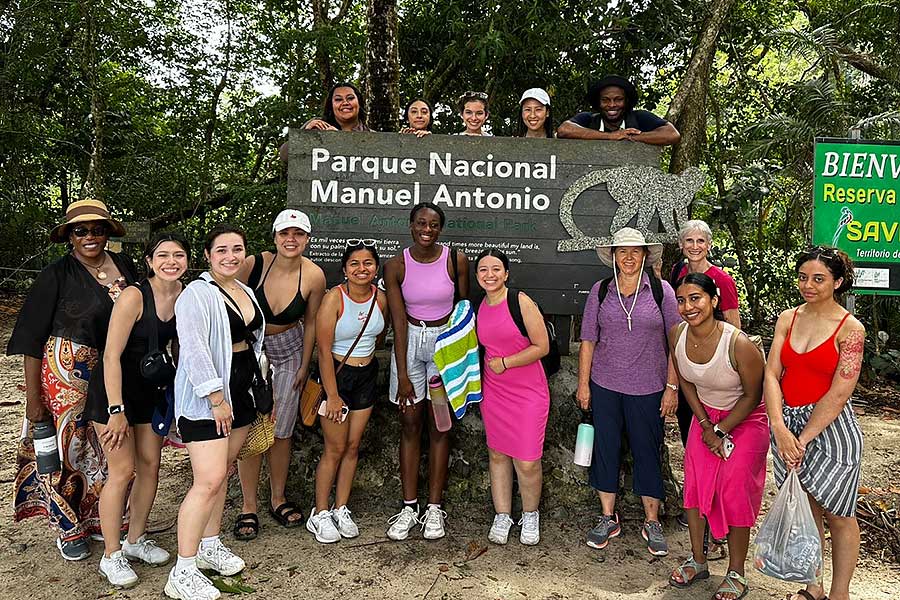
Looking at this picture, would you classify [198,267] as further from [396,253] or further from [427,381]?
[427,381]

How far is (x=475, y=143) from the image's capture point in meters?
4.82

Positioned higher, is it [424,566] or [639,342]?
[639,342]

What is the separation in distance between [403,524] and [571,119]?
3.03 m

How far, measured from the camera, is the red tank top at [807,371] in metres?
3.15

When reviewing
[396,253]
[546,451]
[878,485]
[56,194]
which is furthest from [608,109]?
[56,194]

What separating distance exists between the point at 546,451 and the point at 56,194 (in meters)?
12.8

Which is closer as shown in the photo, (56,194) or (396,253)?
(396,253)

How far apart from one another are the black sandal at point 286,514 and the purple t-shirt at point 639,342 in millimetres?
2157

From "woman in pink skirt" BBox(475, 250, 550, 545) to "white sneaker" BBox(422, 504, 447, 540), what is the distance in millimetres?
320

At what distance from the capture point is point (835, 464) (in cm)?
319

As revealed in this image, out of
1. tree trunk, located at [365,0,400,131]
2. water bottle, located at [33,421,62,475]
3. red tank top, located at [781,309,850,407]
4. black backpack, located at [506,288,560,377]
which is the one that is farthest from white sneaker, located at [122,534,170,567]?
tree trunk, located at [365,0,400,131]

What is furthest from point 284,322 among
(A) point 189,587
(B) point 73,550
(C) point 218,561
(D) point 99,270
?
Answer: (B) point 73,550

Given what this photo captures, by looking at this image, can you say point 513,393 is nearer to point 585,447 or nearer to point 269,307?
point 585,447

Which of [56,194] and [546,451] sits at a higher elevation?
[56,194]
